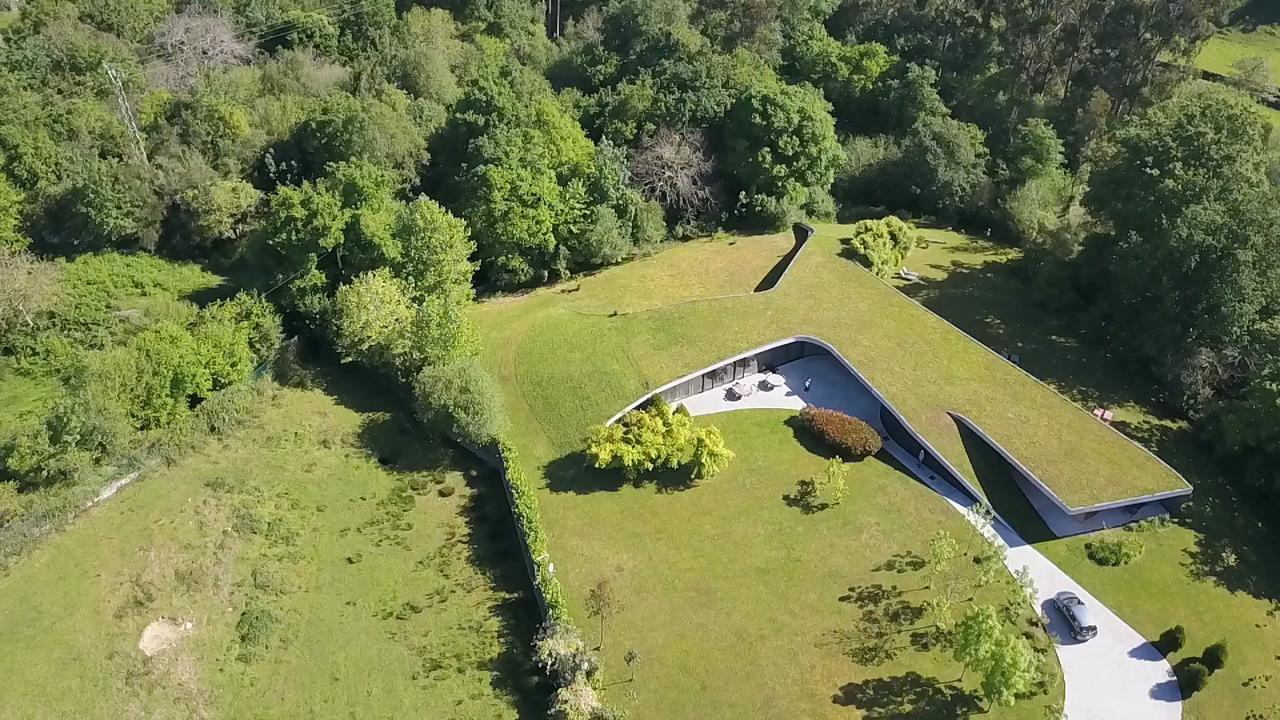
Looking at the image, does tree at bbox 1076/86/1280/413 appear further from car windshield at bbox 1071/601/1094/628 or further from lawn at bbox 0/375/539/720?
lawn at bbox 0/375/539/720

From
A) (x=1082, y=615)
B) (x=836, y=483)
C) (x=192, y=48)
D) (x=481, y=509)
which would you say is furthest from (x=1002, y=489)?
(x=192, y=48)

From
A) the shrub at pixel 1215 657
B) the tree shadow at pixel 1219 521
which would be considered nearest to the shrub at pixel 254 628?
the shrub at pixel 1215 657

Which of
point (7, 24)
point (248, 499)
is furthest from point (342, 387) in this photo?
point (7, 24)

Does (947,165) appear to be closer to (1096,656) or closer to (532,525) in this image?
(1096,656)

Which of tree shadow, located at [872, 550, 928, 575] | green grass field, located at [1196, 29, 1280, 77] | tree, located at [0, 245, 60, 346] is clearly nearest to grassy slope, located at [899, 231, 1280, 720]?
tree shadow, located at [872, 550, 928, 575]

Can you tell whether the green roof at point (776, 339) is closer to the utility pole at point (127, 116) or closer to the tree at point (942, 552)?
the tree at point (942, 552)

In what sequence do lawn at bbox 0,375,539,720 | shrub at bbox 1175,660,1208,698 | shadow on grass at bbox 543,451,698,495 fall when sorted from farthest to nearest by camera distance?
shadow on grass at bbox 543,451,698,495
lawn at bbox 0,375,539,720
shrub at bbox 1175,660,1208,698

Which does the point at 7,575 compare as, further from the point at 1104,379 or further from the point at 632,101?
the point at 1104,379
